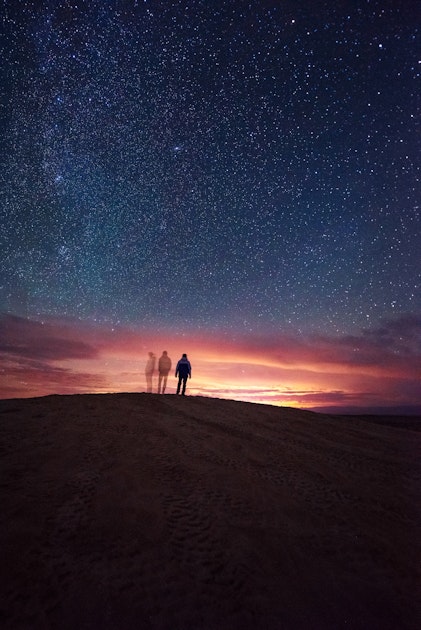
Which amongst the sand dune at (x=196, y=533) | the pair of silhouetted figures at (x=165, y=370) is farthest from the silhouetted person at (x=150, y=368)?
the sand dune at (x=196, y=533)

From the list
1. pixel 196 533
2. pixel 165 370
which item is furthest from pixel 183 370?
pixel 196 533

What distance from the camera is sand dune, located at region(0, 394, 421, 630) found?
331cm

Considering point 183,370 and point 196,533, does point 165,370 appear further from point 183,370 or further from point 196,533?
point 196,533

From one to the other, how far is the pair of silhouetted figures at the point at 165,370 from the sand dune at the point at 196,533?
666 cm

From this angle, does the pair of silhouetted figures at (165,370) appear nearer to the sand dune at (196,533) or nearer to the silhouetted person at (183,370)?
the silhouetted person at (183,370)

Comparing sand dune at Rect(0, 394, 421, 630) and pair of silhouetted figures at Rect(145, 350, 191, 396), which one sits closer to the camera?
sand dune at Rect(0, 394, 421, 630)

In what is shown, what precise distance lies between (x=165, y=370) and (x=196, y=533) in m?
12.0

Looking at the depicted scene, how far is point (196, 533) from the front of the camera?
4.42 meters

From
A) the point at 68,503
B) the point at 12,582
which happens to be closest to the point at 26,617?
the point at 12,582

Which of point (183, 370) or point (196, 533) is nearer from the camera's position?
point (196, 533)

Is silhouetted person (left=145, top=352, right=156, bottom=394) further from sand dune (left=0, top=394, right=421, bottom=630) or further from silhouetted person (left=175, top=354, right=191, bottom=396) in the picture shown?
sand dune (left=0, top=394, right=421, bottom=630)

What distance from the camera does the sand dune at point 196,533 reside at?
3.31m

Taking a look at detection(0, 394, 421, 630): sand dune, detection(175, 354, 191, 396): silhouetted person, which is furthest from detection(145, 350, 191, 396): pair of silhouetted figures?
detection(0, 394, 421, 630): sand dune

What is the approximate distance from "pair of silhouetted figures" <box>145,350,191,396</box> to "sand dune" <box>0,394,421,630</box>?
666 centimetres
